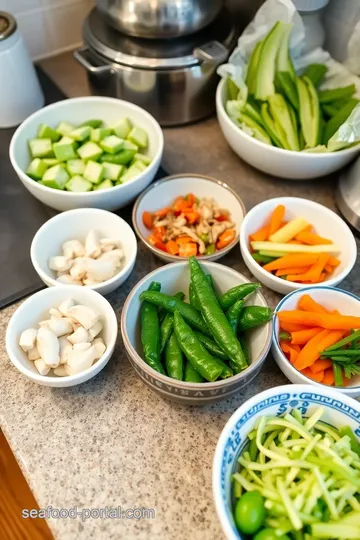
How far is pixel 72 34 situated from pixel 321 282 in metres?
0.90

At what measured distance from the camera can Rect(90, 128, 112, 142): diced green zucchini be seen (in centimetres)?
96

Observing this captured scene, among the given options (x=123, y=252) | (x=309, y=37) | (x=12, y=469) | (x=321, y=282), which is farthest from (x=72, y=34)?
(x=12, y=469)

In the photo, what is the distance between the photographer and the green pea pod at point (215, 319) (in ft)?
2.24

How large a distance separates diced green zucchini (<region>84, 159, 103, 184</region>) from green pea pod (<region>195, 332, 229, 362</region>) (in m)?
0.35

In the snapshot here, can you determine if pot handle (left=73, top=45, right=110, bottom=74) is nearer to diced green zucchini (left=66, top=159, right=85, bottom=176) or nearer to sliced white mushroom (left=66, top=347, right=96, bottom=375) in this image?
diced green zucchini (left=66, top=159, right=85, bottom=176)

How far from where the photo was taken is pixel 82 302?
770mm

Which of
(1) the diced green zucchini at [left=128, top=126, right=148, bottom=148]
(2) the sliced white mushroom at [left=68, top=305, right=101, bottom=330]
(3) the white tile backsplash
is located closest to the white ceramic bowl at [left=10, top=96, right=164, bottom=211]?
(1) the diced green zucchini at [left=128, top=126, right=148, bottom=148]

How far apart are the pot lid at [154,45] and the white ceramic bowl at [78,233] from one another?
35cm

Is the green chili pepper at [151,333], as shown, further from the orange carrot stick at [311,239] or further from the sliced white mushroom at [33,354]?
the orange carrot stick at [311,239]

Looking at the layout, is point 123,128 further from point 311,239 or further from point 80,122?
point 311,239

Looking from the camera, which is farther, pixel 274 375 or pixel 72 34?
pixel 72 34

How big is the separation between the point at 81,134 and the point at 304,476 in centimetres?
69

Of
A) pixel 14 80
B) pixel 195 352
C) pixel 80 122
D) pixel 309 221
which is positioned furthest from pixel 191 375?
pixel 14 80

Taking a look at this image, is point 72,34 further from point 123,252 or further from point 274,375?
point 274,375
